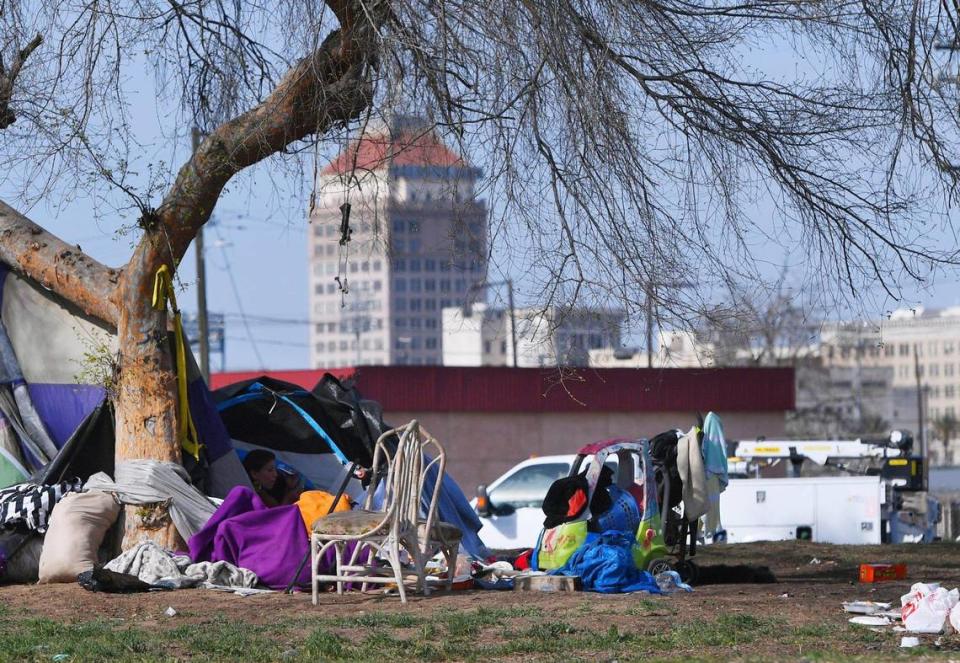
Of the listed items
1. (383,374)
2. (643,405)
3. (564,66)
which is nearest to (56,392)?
(564,66)

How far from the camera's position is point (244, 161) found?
10883mm

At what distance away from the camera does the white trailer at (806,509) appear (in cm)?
1875

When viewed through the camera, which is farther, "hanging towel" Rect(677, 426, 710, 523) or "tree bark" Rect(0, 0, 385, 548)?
"hanging towel" Rect(677, 426, 710, 523)

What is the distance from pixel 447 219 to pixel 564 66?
1929 mm

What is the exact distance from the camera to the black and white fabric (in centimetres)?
1070

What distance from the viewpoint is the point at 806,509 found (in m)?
19.1

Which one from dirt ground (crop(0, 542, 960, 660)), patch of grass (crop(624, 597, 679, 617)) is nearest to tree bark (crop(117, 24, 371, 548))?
dirt ground (crop(0, 542, 960, 660))

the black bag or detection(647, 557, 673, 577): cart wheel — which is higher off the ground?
the black bag

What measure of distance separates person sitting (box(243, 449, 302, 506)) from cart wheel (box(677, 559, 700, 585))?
3.20 meters

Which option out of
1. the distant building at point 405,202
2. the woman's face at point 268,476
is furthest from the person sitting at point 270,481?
the distant building at point 405,202

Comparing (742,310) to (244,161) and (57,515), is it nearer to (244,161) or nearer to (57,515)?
(244,161)

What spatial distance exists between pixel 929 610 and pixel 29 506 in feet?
21.6

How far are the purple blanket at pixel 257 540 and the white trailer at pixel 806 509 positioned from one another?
9.87m

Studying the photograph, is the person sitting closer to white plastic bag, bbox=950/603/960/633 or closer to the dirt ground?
the dirt ground
